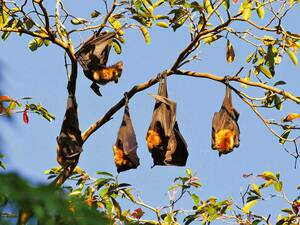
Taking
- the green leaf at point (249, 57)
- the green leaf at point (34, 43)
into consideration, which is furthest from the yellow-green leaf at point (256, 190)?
the green leaf at point (34, 43)

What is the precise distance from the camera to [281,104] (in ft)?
25.2

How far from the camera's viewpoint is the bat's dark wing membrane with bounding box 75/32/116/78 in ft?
27.4

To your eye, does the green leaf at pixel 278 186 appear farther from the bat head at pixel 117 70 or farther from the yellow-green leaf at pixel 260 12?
the bat head at pixel 117 70

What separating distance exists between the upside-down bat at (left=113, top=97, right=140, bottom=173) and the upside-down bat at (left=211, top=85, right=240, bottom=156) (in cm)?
115

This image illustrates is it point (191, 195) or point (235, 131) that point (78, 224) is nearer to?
point (191, 195)

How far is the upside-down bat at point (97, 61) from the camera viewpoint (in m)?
8.39

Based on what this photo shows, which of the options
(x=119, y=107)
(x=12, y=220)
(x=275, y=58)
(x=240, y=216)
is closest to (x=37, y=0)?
(x=119, y=107)

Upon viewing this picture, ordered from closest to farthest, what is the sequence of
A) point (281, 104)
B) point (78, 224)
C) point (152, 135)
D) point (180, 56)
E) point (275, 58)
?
point (78, 224), point (180, 56), point (281, 104), point (275, 58), point (152, 135)

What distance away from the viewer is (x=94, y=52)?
841 cm

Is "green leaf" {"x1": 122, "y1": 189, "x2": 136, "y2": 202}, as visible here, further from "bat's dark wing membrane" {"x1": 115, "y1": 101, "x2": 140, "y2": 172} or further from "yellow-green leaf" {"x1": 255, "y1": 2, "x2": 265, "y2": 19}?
"yellow-green leaf" {"x1": 255, "y1": 2, "x2": 265, "y2": 19}

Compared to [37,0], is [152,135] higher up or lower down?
lower down

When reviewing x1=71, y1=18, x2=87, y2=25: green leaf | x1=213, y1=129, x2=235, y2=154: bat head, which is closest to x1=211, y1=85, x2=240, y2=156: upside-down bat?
x1=213, y1=129, x2=235, y2=154: bat head

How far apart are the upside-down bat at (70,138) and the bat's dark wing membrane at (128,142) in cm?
80

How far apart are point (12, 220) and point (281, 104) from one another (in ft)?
22.9
